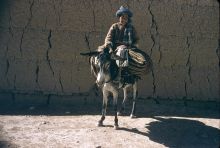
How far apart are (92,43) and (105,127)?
7.55ft

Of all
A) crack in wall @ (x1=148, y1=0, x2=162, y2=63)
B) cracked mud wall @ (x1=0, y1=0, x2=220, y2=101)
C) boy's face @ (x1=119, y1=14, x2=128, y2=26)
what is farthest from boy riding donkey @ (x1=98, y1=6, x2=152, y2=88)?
crack in wall @ (x1=148, y1=0, x2=162, y2=63)

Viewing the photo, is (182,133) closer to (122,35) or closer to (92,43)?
(122,35)

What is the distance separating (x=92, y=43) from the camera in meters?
8.50

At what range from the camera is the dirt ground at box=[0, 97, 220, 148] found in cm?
625

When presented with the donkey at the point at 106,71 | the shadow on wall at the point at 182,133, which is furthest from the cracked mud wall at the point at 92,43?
the donkey at the point at 106,71

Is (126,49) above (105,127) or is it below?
above

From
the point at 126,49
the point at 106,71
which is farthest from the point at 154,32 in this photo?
the point at 106,71

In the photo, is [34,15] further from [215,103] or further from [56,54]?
[215,103]

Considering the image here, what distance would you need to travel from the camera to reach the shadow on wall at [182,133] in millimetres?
6590

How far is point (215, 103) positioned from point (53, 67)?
3965mm

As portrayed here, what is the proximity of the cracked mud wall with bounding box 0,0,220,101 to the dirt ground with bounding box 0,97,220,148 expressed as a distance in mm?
564

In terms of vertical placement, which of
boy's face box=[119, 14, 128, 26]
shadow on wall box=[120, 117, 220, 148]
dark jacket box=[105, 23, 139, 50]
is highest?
boy's face box=[119, 14, 128, 26]

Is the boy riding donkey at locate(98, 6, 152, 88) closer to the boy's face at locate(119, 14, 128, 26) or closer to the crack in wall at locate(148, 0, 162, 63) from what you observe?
the boy's face at locate(119, 14, 128, 26)

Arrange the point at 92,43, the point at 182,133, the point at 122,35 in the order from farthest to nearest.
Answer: the point at 92,43, the point at 122,35, the point at 182,133
